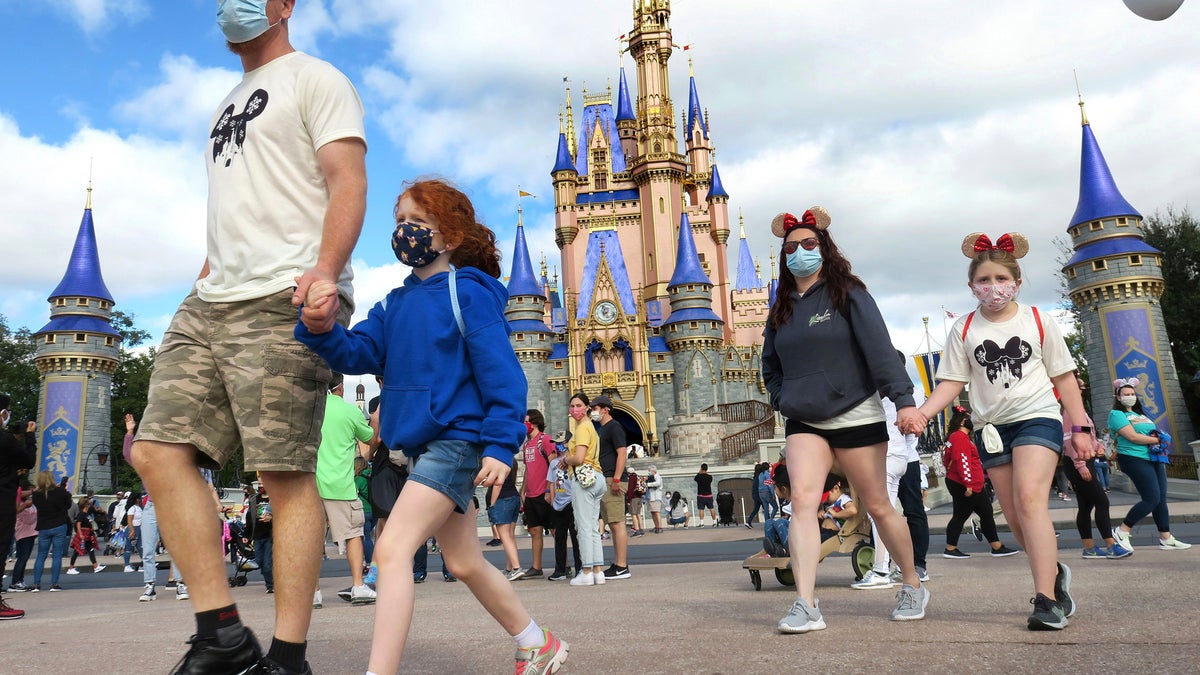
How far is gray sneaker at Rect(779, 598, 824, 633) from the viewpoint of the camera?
3889 millimetres

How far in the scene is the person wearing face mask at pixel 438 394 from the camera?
265 centimetres

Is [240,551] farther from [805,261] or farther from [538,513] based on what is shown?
[805,261]

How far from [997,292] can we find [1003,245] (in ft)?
0.93

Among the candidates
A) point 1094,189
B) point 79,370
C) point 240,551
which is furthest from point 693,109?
point 240,551

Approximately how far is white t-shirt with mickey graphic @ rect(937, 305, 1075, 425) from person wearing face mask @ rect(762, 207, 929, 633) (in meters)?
0.50

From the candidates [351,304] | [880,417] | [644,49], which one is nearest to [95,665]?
[351,304]

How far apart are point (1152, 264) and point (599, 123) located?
3371cm

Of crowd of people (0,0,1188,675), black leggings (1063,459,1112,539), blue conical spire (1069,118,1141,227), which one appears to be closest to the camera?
crowd of people (0,0,1188,675)

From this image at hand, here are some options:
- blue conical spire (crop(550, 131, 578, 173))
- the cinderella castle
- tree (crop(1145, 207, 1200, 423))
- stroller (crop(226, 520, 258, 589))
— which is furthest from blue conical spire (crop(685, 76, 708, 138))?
stroller (crop(226, 520, 258, 589))

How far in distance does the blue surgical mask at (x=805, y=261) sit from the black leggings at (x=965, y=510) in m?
5.32

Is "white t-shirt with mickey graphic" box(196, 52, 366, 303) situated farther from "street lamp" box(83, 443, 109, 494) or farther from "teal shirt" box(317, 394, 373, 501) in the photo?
"street lamp" box(83, 443, 109, 494)

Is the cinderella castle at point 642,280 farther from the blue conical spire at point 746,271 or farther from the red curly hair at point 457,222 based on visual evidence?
the red curly hair at point 457,222

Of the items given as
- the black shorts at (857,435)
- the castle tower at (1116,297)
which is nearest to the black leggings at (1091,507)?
the black shorts at (857,435)

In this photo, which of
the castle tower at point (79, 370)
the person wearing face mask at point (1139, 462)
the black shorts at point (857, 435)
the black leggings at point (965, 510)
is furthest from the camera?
the castle tower at point (79, 370)
